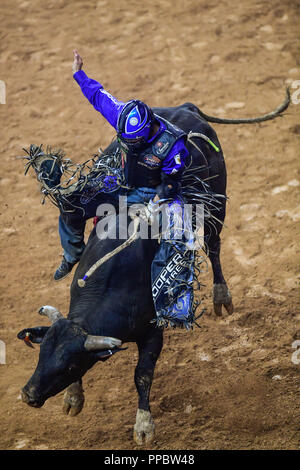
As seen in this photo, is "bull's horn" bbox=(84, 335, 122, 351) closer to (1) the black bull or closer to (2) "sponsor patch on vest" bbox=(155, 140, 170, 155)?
(1) the black bull

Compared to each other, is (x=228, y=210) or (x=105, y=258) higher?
(x=228, y=210)

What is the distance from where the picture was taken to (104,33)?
11578 mm

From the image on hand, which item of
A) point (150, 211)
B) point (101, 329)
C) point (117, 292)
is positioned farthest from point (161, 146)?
point (101, 329)

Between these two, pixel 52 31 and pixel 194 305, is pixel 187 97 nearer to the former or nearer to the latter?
pixel 52 31

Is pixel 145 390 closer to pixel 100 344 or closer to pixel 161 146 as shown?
pixel 100 344

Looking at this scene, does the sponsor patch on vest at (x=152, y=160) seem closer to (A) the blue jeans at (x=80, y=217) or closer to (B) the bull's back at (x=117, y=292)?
(A) the blue jeans at (x=80, y=217)

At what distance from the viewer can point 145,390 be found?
16.4ft

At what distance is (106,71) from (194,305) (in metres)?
6.75

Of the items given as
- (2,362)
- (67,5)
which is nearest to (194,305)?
(2,362)

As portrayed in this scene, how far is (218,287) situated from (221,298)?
13 centimetres

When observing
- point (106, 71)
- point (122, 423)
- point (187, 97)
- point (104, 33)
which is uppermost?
point (104, 33)

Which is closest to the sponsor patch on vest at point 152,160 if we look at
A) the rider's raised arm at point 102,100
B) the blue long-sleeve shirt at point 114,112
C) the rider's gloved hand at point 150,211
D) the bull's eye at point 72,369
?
the blue long-sleeve shirt at point 114,112

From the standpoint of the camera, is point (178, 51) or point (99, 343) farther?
point (178, 51)

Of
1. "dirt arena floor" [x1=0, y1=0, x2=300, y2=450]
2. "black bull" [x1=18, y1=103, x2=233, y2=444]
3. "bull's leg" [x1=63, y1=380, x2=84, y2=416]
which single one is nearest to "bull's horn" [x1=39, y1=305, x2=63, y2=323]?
"black bull" [x1=18, y1=103, x2=233, y2=444]
